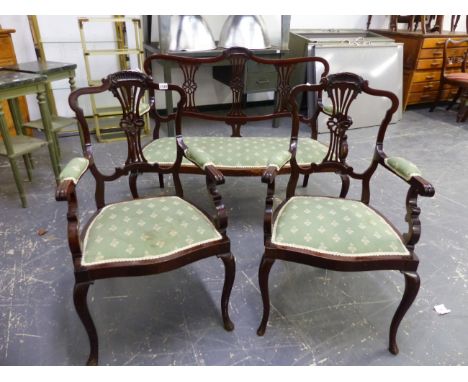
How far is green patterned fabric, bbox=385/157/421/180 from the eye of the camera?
4.20 feet

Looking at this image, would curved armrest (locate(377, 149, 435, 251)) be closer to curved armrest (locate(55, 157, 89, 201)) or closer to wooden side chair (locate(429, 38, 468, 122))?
curved armrest (locate(55, 157, 89, 201))

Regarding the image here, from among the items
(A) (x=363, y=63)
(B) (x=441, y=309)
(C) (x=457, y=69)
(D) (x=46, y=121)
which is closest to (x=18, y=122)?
(D) (x=46, y=121)

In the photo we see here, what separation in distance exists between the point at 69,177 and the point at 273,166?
2.39 ft

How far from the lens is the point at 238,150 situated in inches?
79.2

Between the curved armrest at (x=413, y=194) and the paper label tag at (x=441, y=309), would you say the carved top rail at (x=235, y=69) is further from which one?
the paper label tag at (x=441, y=309)

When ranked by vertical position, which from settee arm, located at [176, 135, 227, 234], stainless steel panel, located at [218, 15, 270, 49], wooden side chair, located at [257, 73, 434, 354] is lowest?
wooden side chair, located at [257, 73, 434, 354]

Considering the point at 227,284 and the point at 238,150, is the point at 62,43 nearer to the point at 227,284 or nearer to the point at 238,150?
the point at 238,150

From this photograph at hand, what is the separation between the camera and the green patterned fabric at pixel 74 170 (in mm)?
1195

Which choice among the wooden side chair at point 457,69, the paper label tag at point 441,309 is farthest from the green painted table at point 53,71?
the wooden side chair at point 457,69

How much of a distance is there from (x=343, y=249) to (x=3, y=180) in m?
2.50

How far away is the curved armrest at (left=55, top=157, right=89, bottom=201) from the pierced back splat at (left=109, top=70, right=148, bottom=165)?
1.09 ft

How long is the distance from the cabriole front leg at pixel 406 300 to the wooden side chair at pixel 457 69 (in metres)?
3.57

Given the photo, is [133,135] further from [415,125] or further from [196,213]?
[415,125]

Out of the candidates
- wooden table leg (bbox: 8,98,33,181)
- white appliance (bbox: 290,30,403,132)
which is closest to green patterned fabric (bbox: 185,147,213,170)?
wooden table leg (bbox: 8,98,33,181)
